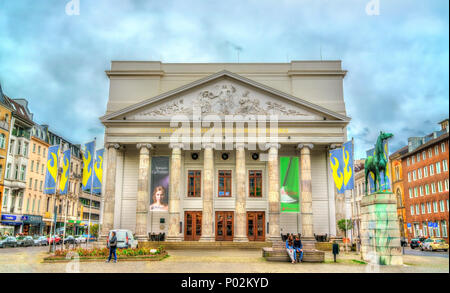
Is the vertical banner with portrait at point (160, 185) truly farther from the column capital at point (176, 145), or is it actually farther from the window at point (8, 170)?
the window at point (8, 170)

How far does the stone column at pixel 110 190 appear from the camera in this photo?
33.8 metres

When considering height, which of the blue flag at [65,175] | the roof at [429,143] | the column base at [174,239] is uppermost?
the roof at [429,143]

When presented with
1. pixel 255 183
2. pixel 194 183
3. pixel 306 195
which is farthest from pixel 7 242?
pixel 306 195

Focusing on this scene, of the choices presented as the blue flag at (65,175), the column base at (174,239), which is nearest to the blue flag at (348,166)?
the column base at (174,239)

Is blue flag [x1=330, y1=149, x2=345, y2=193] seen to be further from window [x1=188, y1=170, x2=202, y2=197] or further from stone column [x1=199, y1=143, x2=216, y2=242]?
window [x1=188, y1=170, x2=202, y2=197]

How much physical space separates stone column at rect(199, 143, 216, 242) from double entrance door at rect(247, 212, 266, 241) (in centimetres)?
440

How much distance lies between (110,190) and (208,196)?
27.9ft

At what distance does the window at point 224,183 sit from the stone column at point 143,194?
704 cm

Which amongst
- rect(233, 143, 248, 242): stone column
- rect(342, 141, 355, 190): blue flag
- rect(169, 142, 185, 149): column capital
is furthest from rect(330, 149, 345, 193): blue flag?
rect(169, 142, 185, 149): column capital
